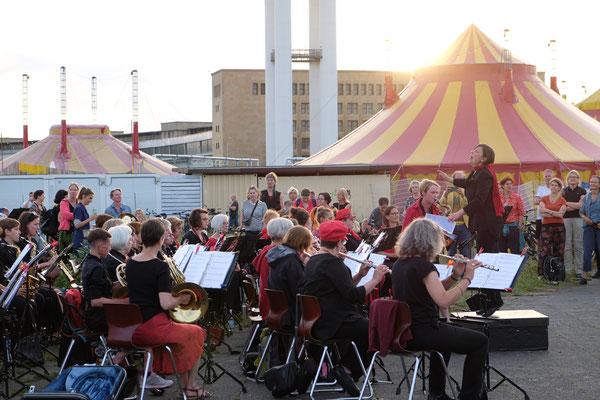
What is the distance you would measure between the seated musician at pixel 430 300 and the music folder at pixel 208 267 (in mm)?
1995

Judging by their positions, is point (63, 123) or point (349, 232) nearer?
point (349, 232)

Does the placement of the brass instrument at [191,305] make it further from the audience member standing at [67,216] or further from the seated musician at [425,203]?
the audience member standing at [67,216]

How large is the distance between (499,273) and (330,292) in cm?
181

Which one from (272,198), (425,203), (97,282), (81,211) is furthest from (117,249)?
(272,198)

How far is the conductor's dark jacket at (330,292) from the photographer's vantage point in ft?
20.8

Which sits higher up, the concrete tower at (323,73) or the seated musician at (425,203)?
the concrete tower at (323,73)

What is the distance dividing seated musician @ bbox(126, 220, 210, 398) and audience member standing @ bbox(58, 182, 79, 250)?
7382 millimetres

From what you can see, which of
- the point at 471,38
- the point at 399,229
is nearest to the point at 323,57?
the point at 471,38

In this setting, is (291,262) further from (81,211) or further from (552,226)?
(552,226)

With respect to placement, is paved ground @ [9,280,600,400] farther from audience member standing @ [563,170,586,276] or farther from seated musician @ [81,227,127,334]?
audience member standing @ [563,170,586,276]

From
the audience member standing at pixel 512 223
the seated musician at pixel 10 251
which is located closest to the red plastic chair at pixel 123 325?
the seated musician at pixel 10 251

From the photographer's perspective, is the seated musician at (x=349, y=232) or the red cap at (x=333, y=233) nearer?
the red cap at (x=333, y=233)

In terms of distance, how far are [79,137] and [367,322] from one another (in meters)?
38.9

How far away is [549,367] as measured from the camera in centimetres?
757
